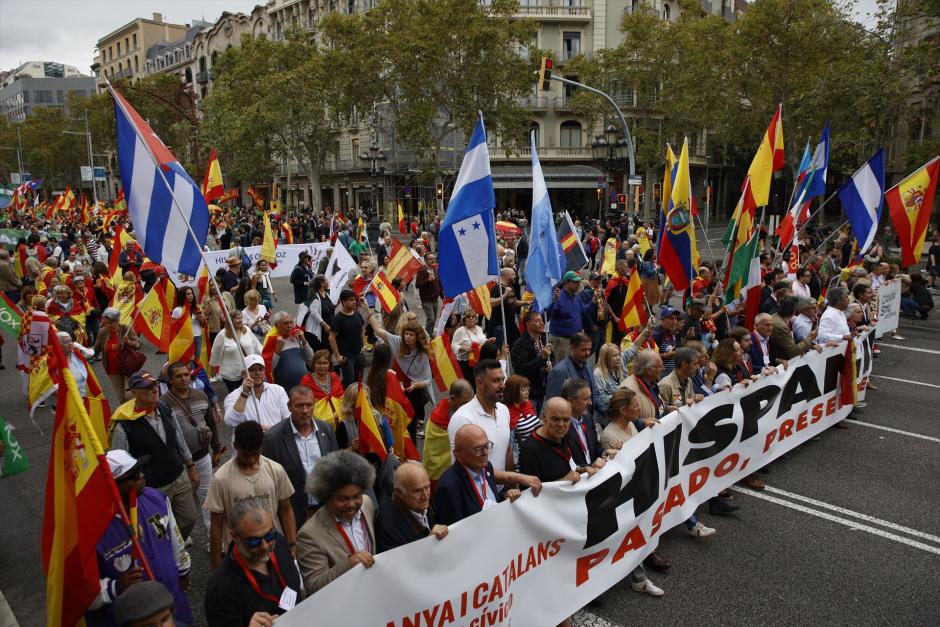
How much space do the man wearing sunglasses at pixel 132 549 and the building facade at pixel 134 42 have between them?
343ft

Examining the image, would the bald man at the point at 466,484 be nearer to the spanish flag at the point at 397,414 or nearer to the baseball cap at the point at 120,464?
the spanish flag at the point at 397,414

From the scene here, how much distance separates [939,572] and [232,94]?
148 ft

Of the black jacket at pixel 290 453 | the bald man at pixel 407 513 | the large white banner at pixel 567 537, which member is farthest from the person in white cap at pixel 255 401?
the large white banner at pixel 567 537

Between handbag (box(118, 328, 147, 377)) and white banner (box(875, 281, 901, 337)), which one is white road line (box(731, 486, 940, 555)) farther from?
white banner (box(875, 281, 901, 337))

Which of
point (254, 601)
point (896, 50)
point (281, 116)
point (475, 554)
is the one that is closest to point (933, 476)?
point (475, 554)

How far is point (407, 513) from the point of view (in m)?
3.50

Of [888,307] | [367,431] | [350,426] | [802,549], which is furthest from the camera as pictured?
[888,307]

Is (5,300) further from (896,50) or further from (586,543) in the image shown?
(896,50)

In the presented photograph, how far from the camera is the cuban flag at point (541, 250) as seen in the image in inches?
309

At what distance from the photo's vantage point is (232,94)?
43.0m

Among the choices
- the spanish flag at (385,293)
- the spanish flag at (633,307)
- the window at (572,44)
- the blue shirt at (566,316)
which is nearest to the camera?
the blue shirt at (566,316)

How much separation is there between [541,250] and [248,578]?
549 centimetres

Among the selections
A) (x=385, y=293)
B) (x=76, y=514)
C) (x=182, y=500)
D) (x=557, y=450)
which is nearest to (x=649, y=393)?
(x=557, y=450)

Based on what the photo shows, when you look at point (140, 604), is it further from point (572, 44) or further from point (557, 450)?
point (572, 44)
